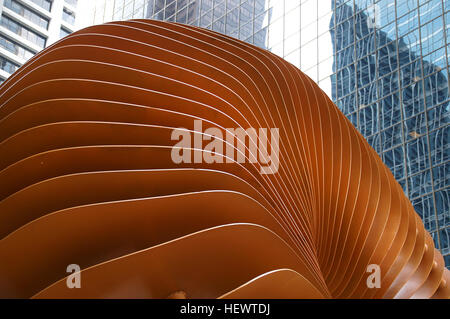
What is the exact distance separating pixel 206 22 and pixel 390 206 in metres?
51.0

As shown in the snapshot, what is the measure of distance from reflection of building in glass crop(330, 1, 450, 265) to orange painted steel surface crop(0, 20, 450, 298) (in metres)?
28.9

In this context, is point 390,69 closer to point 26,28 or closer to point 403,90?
point 403,90

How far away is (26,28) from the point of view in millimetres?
57906

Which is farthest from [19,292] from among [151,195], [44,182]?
[151,195]

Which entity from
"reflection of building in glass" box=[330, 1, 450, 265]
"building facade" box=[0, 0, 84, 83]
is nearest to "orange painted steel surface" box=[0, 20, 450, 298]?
"reflection of building in glass" box=[330, 1, 450, 265]

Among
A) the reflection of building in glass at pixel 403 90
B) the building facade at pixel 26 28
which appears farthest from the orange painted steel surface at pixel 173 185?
the building facade at pixel 26 28

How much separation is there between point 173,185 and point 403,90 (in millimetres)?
36990

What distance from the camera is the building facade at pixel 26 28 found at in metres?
55.7

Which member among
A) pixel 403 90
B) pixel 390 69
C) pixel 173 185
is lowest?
pixel 173 185

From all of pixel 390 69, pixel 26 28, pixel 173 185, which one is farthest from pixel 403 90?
pixel 173 185

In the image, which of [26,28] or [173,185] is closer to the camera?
[173,185]

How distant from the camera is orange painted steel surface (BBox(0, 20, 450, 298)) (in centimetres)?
639
